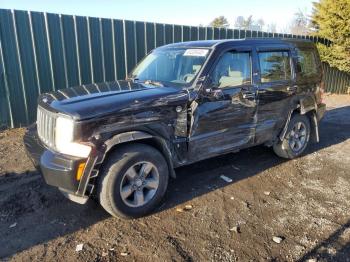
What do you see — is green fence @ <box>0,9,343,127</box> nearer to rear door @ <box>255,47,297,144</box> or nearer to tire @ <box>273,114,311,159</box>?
rear door @ <box>255,47,297,144</box>

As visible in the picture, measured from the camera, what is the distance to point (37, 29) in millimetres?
6934

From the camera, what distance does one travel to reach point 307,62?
5652 mm

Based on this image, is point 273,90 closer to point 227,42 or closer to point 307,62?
point 227,42

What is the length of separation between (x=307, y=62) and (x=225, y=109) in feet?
7.51

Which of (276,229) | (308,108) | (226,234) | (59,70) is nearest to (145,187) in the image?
(226,234)

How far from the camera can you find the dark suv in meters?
3.32

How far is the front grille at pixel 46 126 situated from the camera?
3525 mm

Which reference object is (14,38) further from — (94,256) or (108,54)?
(94,256)

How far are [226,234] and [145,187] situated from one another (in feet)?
3.35

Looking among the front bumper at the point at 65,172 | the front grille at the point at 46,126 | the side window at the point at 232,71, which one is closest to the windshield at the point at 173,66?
the side window at the point at 232,71

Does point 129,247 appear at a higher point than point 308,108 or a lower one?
lower

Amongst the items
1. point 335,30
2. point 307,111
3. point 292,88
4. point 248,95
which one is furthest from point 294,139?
point 335,30

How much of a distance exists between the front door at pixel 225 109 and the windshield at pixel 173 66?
245 millimetres

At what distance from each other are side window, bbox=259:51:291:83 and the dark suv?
2cm
